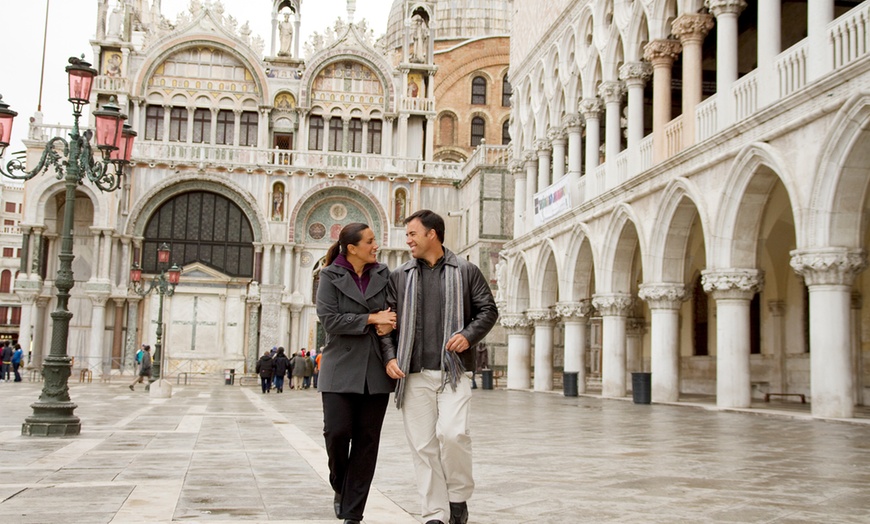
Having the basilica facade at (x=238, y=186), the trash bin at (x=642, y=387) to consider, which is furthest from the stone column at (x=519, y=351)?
the trash bin at (x=642, y=387)

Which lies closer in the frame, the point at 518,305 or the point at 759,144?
the point at 759,144

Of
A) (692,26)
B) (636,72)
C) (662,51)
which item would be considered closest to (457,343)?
(692,26)

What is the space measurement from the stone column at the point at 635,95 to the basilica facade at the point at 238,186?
51.8 ft

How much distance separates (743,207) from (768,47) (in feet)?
8.70

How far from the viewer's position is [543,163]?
29.8m

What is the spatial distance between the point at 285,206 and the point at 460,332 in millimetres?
37010

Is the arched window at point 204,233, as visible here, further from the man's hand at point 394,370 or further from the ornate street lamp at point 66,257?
the man's hand at point 394,370

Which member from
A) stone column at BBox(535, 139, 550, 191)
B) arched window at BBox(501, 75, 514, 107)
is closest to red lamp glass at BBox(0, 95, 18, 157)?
stone column at BBox(535, 139, 550, 191)

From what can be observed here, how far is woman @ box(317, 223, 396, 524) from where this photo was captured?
543 centimetres

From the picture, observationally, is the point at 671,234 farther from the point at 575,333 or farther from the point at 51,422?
the point at 51,422

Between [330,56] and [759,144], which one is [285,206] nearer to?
[330,56]

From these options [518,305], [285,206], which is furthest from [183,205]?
[518,305]

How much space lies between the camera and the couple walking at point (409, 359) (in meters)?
5.35

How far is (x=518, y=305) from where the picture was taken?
32.2 m
